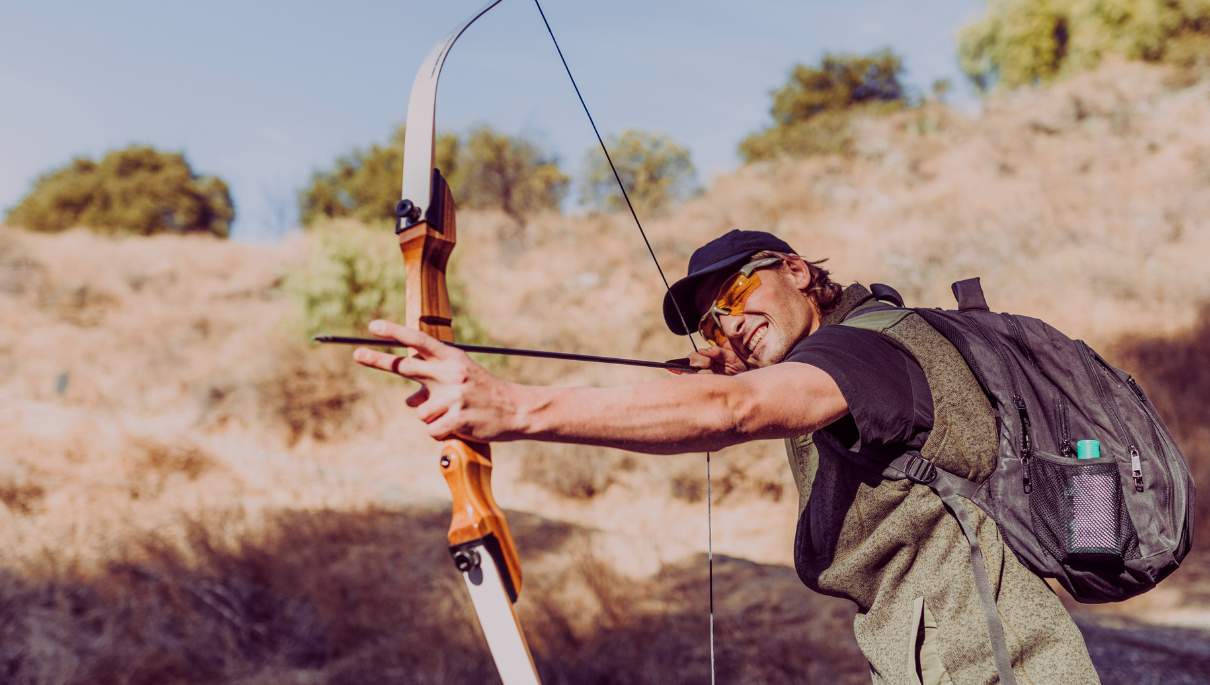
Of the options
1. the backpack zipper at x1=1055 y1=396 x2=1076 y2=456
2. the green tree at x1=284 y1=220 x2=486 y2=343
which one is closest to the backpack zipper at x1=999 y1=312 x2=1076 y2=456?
the backpack zipper at x1=1055 y1=396 x2=1076 y2=456

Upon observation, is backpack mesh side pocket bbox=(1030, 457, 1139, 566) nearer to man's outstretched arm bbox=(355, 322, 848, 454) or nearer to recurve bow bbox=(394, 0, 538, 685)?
man's outstretched arm bbox=(355, 322, 848, 454)

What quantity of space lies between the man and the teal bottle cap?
161mm

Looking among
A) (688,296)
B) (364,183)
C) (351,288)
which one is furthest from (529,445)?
(364,183)

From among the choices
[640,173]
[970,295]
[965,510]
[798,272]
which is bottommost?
[965,510]

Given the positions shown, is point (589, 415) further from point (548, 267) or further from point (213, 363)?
point (548, 267)

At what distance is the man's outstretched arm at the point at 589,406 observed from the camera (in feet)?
3.92

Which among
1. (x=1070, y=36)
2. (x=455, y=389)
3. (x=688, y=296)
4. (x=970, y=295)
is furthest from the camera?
(x=1070, y=36)

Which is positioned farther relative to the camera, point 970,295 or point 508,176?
point 508,176

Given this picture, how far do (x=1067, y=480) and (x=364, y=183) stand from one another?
26.1 meters

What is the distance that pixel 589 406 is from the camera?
122 cm

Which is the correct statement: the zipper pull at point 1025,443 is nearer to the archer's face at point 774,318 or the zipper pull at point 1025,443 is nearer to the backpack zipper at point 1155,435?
the backpack zipper at point 1155,435

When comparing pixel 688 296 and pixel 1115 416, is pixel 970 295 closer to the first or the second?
pixel 1115 416

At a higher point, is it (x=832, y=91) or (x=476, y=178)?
(x=832, y=91)

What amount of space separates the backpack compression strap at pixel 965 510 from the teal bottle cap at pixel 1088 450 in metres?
0.20
